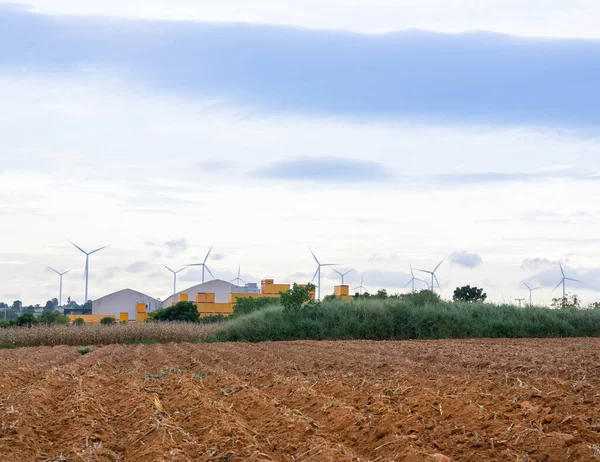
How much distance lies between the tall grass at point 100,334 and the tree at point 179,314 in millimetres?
23786

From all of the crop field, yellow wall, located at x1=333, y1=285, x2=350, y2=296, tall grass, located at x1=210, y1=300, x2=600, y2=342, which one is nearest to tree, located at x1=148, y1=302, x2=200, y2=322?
yellow wall, located at x1=333, y1=285, x2=350, y2=296

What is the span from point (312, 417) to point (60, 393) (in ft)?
19.0

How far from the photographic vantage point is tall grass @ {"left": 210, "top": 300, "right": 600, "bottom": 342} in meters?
40.9

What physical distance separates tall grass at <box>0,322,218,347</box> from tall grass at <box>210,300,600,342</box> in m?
1.84

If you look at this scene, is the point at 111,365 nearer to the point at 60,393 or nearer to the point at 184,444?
the point at 60,393

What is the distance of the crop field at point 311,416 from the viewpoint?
27.7 ft

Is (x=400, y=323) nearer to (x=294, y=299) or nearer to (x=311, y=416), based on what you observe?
(x=294, y=299)

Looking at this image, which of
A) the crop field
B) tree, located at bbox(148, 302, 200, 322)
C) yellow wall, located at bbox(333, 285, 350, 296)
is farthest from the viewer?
yellow wall, located at bbox(333, 285, 350, 296)

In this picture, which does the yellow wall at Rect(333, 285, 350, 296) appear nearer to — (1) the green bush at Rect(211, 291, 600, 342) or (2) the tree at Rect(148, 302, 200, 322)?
(2) the tree at Rect(148, 302, 200, 322)

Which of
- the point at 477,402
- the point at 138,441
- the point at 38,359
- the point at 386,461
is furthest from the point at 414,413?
the point at 38,359

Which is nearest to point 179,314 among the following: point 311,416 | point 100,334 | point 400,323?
point 100,334

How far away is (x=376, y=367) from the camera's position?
62.0 feet

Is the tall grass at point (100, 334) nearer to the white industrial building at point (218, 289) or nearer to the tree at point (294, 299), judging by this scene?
the tree at point (294, 299)

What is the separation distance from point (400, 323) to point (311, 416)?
101ft
